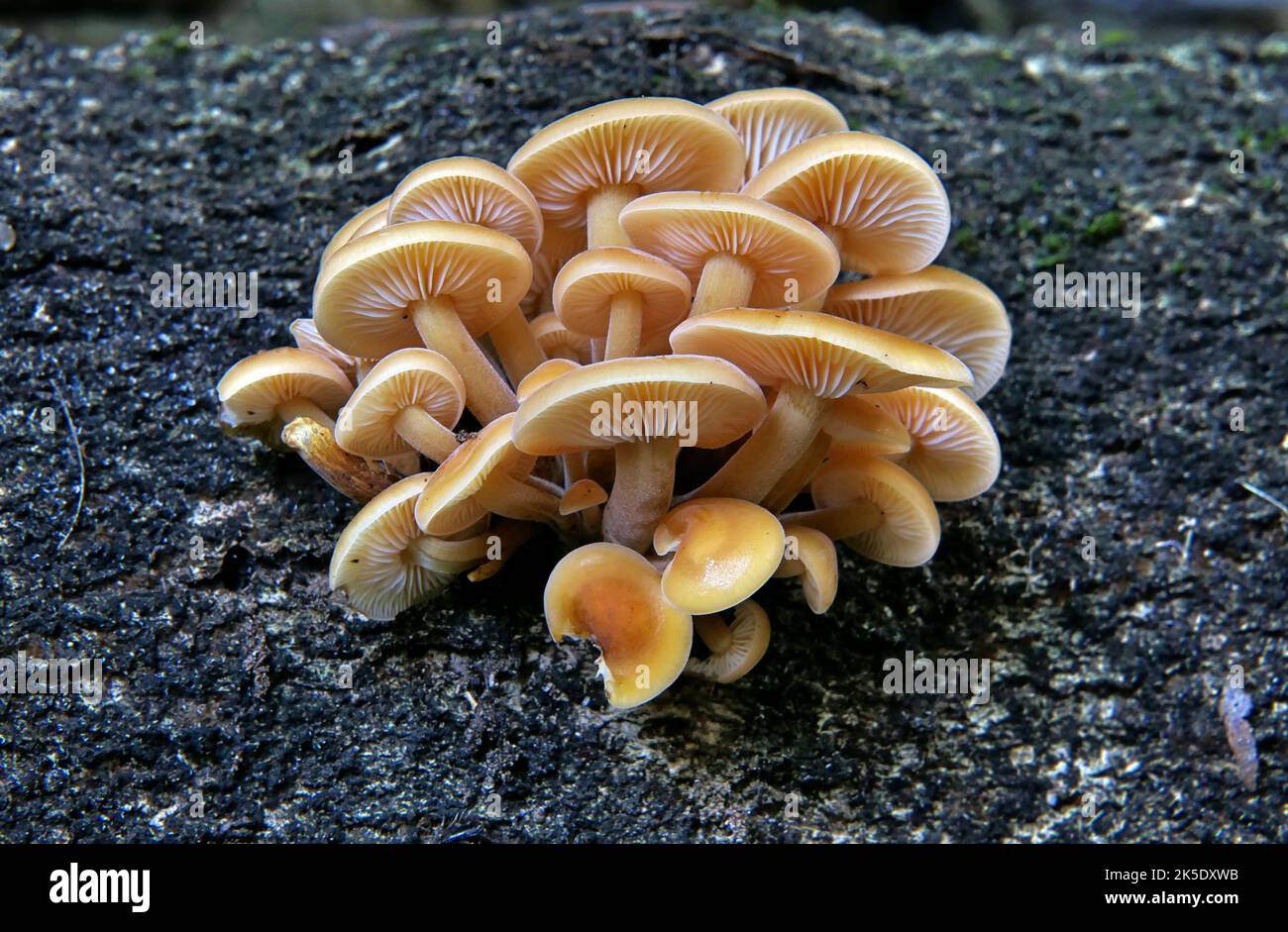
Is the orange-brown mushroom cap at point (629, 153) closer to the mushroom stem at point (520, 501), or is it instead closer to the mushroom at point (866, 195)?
the mushroom at point (866, 195)

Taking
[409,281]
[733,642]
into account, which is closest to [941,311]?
[733,642]

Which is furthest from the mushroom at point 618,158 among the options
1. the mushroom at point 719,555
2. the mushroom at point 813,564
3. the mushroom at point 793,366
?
the mushroom at point 813,564

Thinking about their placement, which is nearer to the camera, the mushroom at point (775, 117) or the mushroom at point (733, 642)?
the mushroom at point (733, 642)

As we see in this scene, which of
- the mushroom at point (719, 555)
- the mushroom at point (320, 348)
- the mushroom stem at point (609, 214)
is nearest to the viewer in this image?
the mushroom at point (719, 555)

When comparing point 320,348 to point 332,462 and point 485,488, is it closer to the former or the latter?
point 332,462

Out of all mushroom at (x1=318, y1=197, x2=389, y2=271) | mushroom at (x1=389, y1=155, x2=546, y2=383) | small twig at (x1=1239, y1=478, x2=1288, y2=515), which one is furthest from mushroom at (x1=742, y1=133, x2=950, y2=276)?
small twig at (x1=1239, y1=478, x2=1288, y2=515)
